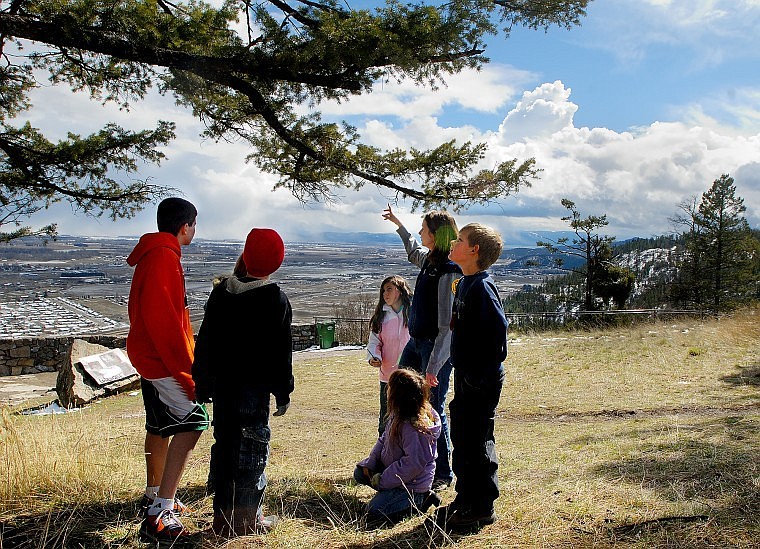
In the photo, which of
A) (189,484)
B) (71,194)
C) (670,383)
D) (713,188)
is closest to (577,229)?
(713,188)

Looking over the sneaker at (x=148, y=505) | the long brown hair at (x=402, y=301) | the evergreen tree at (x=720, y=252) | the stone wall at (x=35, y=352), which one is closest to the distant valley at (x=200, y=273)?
the evergreen tree at (x=720, y=252)

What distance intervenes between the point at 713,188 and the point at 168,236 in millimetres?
39734

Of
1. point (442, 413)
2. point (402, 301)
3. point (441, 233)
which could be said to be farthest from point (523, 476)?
point (441, 233)

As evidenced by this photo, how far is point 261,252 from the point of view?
320 centimetres

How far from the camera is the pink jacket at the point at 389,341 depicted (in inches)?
198

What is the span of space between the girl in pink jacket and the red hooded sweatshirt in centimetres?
210

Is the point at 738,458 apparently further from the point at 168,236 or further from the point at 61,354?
the point at 61,354

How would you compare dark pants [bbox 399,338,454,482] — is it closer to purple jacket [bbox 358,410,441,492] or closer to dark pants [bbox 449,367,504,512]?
purple jacket [bbox 358,410,441,492]

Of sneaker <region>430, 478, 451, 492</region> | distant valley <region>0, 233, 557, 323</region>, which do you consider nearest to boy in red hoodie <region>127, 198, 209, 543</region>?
sneaker <region>430, 478, 451, 492</region>

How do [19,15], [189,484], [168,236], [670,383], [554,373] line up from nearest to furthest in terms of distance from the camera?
1. [168,236]
2. [189,484]
3. [19,15]
4. [670,383]
5. [554,373]

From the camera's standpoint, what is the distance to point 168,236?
3303 millimetres

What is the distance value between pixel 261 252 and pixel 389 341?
212 centimetres

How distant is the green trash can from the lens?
19.6 metres

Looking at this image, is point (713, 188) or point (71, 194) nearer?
point (71, 194)
